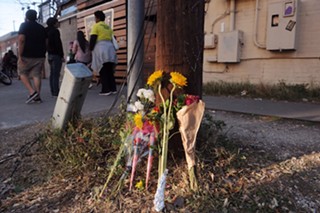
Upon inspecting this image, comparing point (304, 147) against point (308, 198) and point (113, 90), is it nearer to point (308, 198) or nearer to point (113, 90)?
point (308, 198)

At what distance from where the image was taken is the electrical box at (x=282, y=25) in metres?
5.48

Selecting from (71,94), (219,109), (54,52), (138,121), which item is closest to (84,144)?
(71,94)

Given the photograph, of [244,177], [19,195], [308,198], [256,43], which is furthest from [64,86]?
[256,43]

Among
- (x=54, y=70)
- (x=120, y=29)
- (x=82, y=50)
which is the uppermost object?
(x=120, y=29)

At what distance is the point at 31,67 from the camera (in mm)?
5230

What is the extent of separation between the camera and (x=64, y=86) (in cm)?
284

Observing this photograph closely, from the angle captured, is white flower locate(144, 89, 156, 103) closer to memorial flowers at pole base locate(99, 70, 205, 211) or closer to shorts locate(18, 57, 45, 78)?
memorial flowers at pole base locate(99, 70, 205, 211)

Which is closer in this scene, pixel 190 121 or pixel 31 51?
pixel 190 121

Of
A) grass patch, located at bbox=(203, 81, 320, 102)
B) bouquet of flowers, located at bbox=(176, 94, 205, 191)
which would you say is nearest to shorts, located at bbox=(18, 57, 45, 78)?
grass patch, located at bbox=(203, 81, 320, 102)

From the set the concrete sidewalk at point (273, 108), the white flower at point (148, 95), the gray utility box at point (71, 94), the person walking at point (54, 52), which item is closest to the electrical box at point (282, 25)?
the concrete sidewalk at point (273, 108)

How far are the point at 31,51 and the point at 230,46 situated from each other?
14.3 ft

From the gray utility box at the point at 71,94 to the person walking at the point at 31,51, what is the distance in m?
2.69

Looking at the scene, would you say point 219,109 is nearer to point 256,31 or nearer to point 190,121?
point 256,31

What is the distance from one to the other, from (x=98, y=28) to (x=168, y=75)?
4.09 meters
